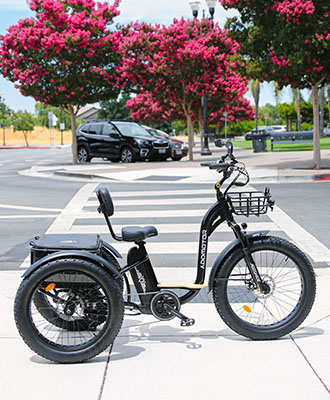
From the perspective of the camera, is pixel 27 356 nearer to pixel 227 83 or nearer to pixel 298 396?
pixel 298 396

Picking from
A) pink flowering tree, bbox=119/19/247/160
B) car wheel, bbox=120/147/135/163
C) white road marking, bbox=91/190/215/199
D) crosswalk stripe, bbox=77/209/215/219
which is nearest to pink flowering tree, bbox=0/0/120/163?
pink flowering tree, bbox=119/19/247/160

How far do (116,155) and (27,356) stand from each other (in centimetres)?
2330

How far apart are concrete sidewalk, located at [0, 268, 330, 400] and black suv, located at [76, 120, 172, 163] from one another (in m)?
22.1

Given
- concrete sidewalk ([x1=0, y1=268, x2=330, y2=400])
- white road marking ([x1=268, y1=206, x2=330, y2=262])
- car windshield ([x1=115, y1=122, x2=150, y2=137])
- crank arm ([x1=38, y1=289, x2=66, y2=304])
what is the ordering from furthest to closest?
car windshield ([x1=115, y1=122, x2=150, y2=137])
white road marking ([x1=268, y1=206, x2=330, y2=262])
crank arm ([x1=38, y1=289, x2=66, y2=304])
concrete sidewalk ([x1=0, y1=268, x2=330, y2=400])

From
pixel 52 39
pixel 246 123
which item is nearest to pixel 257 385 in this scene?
pixel 52 39

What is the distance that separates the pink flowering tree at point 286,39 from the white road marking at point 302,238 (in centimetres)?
774

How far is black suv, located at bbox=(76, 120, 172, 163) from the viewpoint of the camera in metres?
26.9

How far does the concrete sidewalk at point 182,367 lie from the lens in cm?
365

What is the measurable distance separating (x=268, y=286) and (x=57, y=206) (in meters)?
8.33

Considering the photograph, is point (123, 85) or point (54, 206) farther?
point (123, 85)

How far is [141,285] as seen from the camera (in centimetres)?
448

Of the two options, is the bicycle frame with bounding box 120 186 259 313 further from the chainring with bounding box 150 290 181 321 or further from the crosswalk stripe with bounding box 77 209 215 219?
the crosswalk stripe with bounding box 77 209 215 219

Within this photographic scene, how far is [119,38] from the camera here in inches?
1061

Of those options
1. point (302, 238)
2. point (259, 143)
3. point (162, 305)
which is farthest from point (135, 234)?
point (259, 143)
